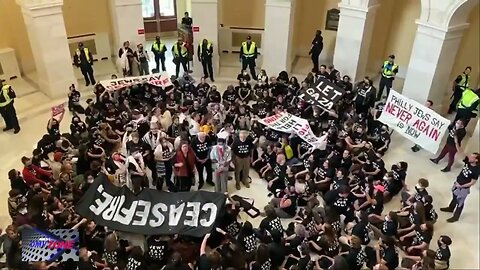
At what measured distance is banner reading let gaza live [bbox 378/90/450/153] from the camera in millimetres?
10492

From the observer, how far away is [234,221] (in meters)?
8.42

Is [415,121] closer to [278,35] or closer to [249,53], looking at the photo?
[278,35]

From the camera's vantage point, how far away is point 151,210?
313 inches

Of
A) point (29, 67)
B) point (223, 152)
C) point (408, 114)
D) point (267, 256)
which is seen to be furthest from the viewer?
point (29, 67)

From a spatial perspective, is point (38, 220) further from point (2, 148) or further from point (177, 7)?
point (177, 7)

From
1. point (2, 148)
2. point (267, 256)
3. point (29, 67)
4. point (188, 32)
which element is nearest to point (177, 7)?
point (188, 32)

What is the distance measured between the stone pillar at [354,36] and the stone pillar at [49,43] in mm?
7856

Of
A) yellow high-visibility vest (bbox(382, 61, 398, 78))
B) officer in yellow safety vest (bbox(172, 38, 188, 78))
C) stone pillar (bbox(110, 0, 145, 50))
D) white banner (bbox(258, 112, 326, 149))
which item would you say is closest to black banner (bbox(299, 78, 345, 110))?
white banner (bbox(258, 112, 326, 149))

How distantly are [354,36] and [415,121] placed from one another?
396cm

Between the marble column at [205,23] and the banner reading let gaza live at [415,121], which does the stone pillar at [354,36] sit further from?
the marble column at [205,23]

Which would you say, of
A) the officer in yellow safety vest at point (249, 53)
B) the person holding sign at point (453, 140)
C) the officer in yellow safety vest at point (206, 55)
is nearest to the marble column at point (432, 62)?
the person holding sign at point (453, 140)

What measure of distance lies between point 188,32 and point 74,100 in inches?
230

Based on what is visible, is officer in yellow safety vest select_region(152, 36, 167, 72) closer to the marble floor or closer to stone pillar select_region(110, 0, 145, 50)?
stone pillar select_region(110, 0, 145, 50)

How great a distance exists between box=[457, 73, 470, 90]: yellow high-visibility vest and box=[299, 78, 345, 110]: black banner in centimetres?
338
